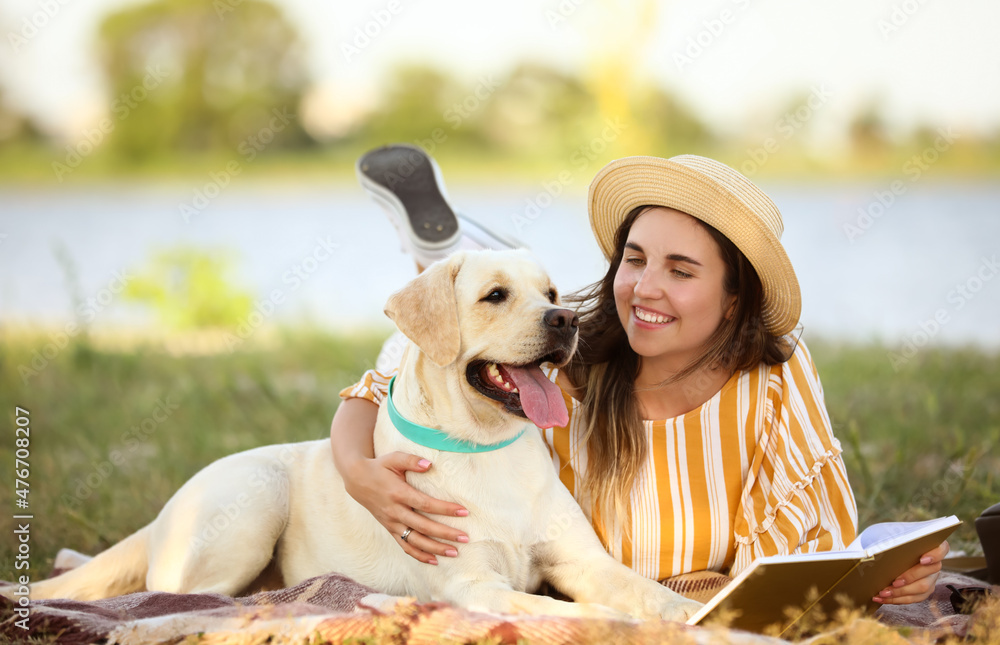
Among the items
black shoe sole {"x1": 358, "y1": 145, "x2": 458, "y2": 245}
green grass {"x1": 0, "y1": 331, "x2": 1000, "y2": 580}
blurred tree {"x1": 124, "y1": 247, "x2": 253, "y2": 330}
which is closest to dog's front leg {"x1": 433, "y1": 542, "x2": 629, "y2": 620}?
black shoe sole {"x1": 358, "y1": 145, "x2": 458, "y2": 245}

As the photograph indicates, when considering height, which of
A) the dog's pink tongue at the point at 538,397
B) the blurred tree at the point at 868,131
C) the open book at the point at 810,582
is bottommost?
the open book at the point at 810,582

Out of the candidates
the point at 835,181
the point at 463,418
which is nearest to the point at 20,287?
the point at 463,418

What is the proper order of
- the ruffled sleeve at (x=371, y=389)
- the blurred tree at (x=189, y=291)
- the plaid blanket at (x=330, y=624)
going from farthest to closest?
the blurred tree at (x=189, y=291)
the ruffled sleeve at (x=371, y=389)
the plaid blanket at (x=330, y=624)

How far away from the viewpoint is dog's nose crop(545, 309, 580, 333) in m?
2.61

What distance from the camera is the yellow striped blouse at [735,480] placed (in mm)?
2854

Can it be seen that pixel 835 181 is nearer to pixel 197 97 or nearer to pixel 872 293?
pixel 872 293

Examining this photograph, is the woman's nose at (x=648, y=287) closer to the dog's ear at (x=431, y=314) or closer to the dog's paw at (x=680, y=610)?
the dog's ear at (x=431, y=314)

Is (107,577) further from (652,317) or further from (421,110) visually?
(421,110)

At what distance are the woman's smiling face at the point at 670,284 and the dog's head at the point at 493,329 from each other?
0.34 m

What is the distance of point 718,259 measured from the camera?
290 centimetres

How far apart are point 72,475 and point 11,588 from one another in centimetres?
195

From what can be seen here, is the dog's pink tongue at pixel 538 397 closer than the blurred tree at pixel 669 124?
Yes

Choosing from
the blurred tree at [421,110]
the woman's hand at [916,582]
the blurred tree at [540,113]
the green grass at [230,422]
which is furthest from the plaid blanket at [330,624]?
the blurred tree at [421,110]

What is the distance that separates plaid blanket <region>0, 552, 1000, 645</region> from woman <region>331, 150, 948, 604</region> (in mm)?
383
